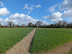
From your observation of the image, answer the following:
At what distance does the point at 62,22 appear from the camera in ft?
343

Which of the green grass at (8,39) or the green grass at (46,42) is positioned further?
the green grass at (8,39)

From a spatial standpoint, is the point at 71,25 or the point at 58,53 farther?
the point at 71,25

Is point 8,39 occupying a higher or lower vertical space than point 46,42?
lower

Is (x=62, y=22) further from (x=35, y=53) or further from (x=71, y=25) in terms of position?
(x=35, y=53)

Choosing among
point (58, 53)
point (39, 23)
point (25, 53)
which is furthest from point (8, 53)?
point (39, 23)

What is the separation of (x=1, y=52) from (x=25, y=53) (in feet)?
7.84

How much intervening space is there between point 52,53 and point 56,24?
318 ft

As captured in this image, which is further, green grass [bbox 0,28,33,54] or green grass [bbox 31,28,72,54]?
green grass [bbox 0,28,33,54]

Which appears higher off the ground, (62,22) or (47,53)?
(62,22)

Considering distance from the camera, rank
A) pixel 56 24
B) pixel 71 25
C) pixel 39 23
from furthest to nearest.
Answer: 1. pixel 39 23
2. pixel 56 24
3. pixel 71 25

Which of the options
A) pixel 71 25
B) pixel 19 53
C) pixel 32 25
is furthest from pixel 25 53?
pixel 32 25

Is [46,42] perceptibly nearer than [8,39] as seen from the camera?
Yes

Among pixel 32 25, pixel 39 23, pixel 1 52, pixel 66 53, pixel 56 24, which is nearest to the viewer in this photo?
pixel 66 53

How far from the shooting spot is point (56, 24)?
334ft
